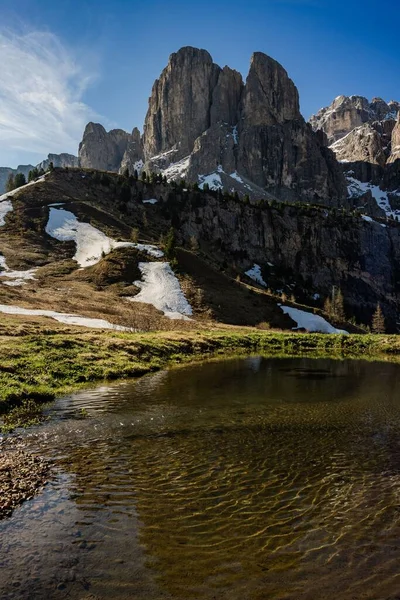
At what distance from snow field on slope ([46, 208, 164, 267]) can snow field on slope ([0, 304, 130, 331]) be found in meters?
36.9

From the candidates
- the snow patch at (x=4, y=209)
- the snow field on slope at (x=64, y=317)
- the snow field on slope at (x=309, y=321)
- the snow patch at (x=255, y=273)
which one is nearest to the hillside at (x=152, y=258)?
the snow patch at (x=4, y=209)

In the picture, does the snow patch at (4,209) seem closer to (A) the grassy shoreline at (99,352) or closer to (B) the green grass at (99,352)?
(A) the grassy shoreline at (99,352)

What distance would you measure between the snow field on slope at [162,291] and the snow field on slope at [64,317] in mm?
17223

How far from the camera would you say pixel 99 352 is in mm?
34375

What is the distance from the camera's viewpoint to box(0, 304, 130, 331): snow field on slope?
170ft

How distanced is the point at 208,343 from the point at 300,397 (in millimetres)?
26455

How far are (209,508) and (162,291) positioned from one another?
7090 centimetres

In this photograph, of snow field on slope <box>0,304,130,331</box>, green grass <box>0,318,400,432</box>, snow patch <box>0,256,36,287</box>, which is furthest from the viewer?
snow patch <box>0,256,36,287</box>

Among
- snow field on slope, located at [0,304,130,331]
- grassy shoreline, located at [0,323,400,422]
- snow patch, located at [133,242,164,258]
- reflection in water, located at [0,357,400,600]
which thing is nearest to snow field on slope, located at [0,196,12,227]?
snow patch, located at [133,242,164,258]

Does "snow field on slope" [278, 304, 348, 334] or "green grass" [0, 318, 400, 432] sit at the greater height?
"snow field on slope" [278, 304, 348, 334]

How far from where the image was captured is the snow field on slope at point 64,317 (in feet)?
170

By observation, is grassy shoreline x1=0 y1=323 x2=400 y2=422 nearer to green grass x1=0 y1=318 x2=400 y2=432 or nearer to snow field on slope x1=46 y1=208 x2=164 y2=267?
green grass x1=0 y1=318 x2=400 y2=432

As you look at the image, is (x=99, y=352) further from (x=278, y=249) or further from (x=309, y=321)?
(x=278, y=249)

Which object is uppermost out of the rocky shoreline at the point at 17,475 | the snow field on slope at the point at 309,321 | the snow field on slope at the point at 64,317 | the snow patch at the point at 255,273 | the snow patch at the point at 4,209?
the snow patch at the point at 4,209
